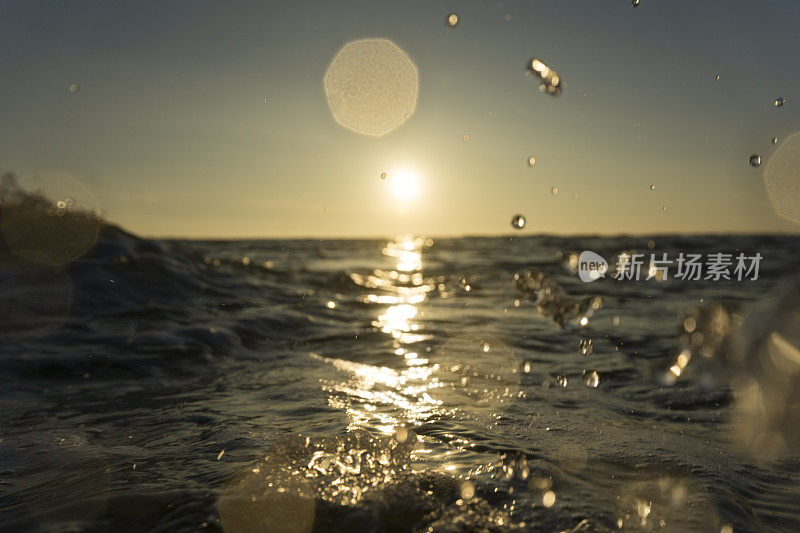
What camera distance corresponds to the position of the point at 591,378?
187 inches

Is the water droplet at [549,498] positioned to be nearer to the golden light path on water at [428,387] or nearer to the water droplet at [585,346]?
the golden light path on water at [428,387]

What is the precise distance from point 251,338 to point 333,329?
3.75 ft

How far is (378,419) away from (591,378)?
87.6 inches

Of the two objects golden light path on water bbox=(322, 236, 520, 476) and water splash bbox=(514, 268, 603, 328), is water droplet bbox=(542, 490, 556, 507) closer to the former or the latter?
golden light path on water bbox=(322, 236, 520, 476)

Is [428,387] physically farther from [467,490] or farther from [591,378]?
[467,490]

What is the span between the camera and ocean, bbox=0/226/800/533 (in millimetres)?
2131

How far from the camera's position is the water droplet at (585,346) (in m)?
5.83

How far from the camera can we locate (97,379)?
179 inches

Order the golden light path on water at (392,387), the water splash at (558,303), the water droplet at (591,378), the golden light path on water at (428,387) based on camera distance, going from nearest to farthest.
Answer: the golden light path on water at (428,387) < the golden light path on water at (392,387) < the water droplet at (591,378) < the water splash at (558,303)

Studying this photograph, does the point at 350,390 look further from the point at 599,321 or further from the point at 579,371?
the point at 599,321

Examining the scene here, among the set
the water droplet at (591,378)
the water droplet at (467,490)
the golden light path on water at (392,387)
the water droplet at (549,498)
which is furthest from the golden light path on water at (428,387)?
the water droplet at (591,378)

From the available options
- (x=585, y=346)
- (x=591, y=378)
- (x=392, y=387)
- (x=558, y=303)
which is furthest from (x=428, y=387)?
(x=558, y=303)

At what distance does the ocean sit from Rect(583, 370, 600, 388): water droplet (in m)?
0.03

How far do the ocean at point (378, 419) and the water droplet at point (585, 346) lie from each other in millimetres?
60
